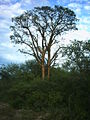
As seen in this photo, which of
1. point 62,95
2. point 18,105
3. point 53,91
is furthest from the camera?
point 18,105

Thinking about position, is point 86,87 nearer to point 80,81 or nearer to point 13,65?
point 80,81

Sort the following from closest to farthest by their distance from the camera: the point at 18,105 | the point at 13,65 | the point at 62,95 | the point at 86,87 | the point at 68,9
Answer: the point at 86,87 < the point at 62,95 < the point at 18,105 < the point at 68,9 < the point at 13,65

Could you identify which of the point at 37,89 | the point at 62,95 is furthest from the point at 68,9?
the point at 62,95

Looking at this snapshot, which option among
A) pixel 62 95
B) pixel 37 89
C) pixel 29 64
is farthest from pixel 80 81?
pixel 29 64

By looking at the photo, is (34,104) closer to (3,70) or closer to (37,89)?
(37,89)

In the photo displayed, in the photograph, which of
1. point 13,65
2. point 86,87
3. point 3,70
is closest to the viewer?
point 86,87

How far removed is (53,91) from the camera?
2058 centimetres

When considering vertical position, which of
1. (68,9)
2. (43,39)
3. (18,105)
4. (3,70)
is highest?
(68,9)

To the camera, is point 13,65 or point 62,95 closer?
point 62,95

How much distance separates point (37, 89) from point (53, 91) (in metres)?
2.51

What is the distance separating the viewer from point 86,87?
15.4m

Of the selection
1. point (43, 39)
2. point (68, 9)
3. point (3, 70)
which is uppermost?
point (68, 9)

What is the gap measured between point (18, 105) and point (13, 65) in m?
27.7

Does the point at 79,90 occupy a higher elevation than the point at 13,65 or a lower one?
lower
